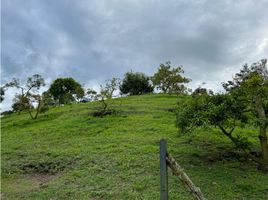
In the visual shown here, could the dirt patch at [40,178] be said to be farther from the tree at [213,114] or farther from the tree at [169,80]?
the tree at [169,80]

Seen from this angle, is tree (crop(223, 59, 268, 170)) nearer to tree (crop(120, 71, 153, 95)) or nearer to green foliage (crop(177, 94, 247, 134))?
green foliage (crop(177, 94, 247, 134))

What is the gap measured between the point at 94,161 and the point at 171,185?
13.5ft

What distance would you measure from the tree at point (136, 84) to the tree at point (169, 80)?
10.7m

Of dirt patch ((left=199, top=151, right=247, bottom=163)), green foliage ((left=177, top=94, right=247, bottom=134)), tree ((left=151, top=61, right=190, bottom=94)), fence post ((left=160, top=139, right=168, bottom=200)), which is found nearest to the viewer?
fence post ((left=160, top=139, right=168, bottom=200))

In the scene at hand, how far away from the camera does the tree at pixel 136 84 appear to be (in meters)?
53.1

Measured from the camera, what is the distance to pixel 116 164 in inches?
492

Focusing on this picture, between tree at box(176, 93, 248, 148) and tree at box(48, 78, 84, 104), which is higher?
tree at box(48, 78, 84, 104)

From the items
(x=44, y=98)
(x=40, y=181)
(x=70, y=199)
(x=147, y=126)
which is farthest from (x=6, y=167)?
(x=44, y=98)

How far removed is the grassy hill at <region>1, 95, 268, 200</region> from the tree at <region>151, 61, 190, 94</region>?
1749 cm

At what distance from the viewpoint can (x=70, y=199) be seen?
9.37m

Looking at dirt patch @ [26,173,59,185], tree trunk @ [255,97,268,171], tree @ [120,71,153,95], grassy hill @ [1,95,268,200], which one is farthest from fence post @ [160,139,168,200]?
tree @ [120,71,153,95]

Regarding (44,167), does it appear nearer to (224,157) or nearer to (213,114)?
(213,114)

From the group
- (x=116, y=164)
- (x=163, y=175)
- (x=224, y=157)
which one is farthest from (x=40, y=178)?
(x=163, y=175)

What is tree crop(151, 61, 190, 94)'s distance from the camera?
38.4 m
